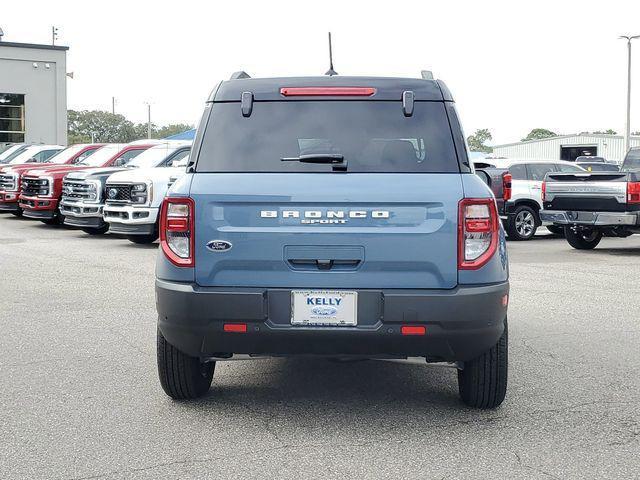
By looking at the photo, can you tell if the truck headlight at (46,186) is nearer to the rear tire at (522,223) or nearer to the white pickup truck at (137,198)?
Answer: the white pickup truck at (137,198)

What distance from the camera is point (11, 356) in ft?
23.0

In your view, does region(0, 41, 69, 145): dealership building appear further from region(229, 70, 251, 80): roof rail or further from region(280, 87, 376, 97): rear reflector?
region(280, 87, 376, 97): rear reflector

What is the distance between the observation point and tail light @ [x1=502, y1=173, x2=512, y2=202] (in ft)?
58.5

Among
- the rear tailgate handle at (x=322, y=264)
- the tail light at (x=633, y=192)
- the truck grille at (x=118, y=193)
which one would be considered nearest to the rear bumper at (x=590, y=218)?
the tail light at (x=633, y=192)

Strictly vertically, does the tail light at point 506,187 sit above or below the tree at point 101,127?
below

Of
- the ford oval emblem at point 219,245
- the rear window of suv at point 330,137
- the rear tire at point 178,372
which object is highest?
the rear window of suv at point 330,137

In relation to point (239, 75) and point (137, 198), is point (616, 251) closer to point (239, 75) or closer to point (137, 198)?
point (137, 198)

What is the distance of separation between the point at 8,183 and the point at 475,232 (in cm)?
2011

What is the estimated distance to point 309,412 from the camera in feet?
17.8

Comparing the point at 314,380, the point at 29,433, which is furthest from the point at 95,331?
the point at 29,433

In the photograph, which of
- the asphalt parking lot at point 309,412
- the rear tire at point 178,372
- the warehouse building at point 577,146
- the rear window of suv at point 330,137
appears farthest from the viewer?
the warehouse building at point 577,146

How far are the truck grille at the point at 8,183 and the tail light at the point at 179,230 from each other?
62.5 ft

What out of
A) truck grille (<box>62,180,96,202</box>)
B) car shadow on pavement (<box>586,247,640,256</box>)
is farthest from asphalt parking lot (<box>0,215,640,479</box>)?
truck grille (<box>62,180,96,202</box>)

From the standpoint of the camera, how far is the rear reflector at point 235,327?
4.88 m
